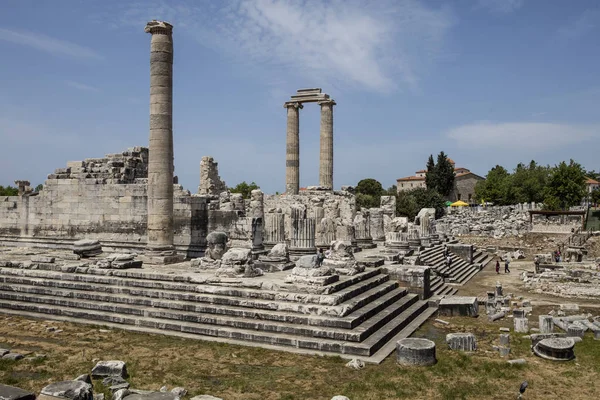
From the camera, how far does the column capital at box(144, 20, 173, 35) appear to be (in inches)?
599

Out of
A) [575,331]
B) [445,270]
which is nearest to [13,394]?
[575,331]

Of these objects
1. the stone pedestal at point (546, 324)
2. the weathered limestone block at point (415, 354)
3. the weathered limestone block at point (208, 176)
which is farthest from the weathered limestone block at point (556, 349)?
the weathered limestone block at point (208, 176)

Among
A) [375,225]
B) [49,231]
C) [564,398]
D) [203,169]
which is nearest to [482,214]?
[375,225]

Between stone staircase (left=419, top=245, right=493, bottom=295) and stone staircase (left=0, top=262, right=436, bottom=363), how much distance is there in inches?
129

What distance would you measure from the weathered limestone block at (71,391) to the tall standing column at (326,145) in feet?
76.5

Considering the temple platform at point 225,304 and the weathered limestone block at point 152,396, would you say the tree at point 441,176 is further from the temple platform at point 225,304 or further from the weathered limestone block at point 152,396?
the weathered limestone block at point 152,396

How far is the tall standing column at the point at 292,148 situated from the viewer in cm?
2973

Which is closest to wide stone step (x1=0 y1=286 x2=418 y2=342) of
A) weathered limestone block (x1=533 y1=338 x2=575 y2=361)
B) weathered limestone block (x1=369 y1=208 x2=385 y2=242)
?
weathered limestone block (x1=533 y1=338 x2=575 y2=361)

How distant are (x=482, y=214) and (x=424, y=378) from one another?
134ft

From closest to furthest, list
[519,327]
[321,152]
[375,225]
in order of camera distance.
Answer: [519,327]
[375,225]
[321,152]

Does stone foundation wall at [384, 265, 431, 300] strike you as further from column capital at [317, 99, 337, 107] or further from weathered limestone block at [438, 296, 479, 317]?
column capital at [317, 99, 337, 107]

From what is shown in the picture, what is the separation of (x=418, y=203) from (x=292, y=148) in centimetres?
2715

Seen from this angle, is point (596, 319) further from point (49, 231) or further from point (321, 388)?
point (49, 231)

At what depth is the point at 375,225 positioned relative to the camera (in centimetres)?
2311
